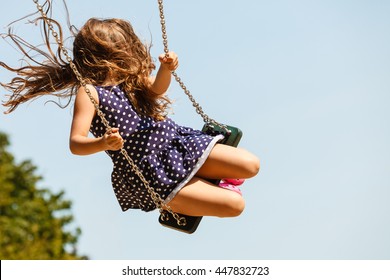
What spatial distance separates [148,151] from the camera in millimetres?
5129

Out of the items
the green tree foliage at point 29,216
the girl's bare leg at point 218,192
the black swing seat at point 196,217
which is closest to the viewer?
the girl's bare leg at point 218,192

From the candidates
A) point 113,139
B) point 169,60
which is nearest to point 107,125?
point 113,139

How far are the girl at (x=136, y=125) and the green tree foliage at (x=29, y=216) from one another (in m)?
20.7

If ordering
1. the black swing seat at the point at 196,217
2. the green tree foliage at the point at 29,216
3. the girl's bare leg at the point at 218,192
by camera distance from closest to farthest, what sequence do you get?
1. the girl's bare leg at the point at 218,192
2. the black swing seat at the point at 196,217
3. the green tree foliage at the point at 29,216

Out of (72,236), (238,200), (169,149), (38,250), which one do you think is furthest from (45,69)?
(72,236)

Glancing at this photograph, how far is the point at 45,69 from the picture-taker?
5469 millimetres

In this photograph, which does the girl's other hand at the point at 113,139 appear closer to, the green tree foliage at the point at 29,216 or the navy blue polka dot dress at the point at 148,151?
the navy blue polka dot dress at the point at 148,151

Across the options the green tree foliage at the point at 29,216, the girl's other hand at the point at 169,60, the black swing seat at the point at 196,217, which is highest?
the green tree foliage at the point at 29,216

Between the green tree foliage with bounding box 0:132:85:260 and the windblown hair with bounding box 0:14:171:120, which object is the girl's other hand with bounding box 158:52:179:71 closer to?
the windblown hair with bounding box 0:14:171:120

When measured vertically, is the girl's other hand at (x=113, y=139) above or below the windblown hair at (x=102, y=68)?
below

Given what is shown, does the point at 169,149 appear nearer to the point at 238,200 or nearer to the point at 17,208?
the point at 238,200

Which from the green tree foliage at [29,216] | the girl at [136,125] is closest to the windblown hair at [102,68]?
the girl at [136,125]

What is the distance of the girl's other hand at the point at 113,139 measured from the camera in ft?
15.1

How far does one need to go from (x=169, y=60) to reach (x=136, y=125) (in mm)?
455
